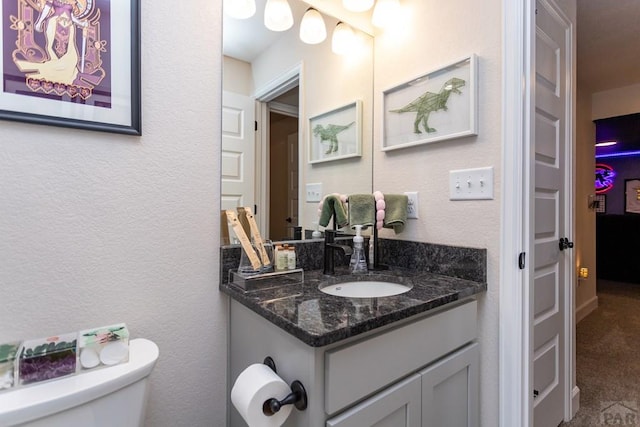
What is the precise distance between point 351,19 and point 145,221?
1310 mm

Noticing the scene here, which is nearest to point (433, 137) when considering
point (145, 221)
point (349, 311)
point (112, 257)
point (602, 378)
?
point (349, 311)

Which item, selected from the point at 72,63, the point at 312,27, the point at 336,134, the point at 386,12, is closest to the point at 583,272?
the point at 336,134

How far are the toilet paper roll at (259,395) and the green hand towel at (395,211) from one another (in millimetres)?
821

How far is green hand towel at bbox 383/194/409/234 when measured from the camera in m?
1.41

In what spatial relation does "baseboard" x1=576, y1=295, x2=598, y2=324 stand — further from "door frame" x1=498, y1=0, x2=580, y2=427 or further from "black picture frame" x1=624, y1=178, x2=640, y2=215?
"black picture frame" x1=624, y1=178, x2=640, y2=215

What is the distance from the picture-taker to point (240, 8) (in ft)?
4.06

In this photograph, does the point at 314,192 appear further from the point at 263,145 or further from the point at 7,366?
the point at 7,366

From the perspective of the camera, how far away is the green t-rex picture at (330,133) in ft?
5.21

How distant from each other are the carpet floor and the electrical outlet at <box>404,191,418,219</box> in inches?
51.6

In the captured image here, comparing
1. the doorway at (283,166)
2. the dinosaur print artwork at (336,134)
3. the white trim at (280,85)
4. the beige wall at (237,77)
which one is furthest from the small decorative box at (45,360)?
the dinosaur print artwork at (336,134)

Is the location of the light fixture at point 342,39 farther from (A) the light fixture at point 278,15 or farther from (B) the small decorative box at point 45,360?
(B) the small decorative box at point 45,360

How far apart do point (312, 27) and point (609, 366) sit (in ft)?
9.13

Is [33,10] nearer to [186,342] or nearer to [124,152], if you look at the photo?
[124,152]

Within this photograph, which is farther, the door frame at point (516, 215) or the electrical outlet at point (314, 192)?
the electrical outlet at point (314, 192)
